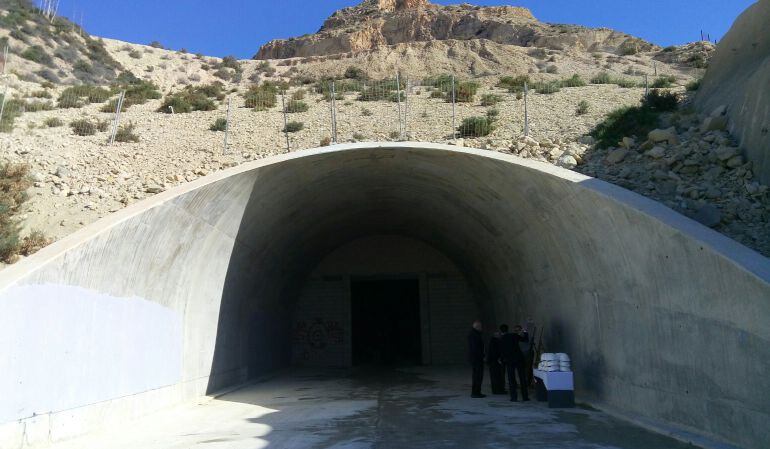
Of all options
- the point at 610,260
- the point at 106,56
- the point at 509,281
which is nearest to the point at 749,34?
the point at 509,281

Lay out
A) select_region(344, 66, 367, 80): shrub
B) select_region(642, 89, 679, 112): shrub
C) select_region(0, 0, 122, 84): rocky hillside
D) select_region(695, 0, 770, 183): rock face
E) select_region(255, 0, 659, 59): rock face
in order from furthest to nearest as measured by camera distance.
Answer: select_region(255, 0, 659, 59): rock face < select_region(344, 66, 367, 80): shrub < select_region(0, 0, 122, 84): rocky hillside < select_region(642, 89, 679, 112): shrub < select_region(695, 0, 770, 183): rock face

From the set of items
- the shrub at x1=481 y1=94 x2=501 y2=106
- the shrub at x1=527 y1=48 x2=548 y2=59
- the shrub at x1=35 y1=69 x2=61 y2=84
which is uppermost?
the shrub at x1=527 y1=48 x2=548 y2=59

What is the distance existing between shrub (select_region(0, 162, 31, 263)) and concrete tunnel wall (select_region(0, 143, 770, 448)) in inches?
144

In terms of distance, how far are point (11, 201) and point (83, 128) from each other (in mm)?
10144

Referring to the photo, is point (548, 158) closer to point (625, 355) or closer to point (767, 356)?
point (625, 355)

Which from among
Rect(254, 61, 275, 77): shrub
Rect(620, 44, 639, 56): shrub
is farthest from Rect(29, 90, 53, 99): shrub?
Rect(620, 44, 639, 56): shrub

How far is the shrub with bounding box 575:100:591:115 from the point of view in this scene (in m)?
24.1

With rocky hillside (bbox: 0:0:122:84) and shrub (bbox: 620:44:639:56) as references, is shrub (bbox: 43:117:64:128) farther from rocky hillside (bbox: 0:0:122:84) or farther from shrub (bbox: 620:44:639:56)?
shrub (bbox: 620:44:639:56)

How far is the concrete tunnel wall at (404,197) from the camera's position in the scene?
284 inches

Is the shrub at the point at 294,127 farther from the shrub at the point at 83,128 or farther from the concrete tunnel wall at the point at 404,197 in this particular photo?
the concrete tunnel wall at the point at 404,197

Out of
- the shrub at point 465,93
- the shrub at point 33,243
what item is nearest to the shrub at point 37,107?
the shrub at point 33,243

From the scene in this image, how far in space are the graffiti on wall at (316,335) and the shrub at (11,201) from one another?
11266 mm

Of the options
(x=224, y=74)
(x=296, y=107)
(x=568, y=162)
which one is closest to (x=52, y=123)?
(x=296, y=107)

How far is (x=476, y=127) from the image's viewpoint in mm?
22359
